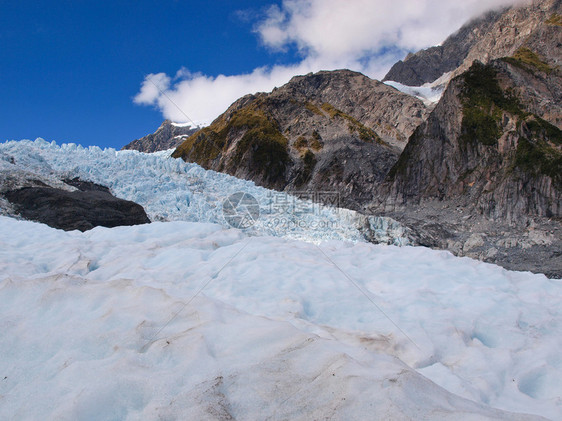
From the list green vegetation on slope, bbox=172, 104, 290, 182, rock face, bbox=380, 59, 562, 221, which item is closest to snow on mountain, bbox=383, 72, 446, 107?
green vegetation on slope, bbox=172, 104, 290, 182

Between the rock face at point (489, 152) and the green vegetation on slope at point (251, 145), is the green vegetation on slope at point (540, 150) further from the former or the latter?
the green vegetation on slope at point (251, 145)

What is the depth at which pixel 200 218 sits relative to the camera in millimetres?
21156

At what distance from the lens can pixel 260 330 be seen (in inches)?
140

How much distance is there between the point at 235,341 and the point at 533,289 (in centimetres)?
636

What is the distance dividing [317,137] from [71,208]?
171 ft

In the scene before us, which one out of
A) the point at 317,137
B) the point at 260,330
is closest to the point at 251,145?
the point at 317,137

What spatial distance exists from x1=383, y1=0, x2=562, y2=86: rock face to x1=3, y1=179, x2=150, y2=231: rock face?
43.3 meters

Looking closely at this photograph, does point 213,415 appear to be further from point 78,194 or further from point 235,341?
point 78,194

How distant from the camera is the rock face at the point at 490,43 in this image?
47906 mm

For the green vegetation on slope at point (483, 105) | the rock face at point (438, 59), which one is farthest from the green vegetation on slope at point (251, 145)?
the rock face at point (438, 59)

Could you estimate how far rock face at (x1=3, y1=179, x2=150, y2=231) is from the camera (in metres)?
14.5

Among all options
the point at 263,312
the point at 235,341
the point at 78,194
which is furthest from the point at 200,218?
the point at 235,341

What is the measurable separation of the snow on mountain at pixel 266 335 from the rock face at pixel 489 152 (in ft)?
83.3

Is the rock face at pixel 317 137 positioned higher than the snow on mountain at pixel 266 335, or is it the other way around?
the rock face at pixel 317 137
